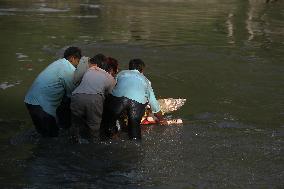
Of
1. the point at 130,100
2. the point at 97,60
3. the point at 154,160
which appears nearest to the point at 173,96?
the point at 130,100

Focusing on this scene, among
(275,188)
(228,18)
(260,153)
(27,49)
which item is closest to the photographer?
(275,188)

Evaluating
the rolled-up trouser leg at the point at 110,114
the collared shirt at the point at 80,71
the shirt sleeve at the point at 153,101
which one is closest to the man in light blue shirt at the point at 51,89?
the collared shirt at the point at 80,71

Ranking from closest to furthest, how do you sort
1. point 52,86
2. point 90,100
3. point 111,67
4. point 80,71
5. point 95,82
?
point 90,100 < point 95,82 < point 52,86 < point 80,71 < point 111,67

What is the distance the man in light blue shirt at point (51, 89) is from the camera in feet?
33.4

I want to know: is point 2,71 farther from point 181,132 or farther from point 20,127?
point 181,132

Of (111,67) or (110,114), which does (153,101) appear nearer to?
(110,114)

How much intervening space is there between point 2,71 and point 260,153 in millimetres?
10533

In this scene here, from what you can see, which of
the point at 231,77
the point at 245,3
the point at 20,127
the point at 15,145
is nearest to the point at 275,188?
the point at 15,145

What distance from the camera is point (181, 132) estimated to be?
1175 centimetres

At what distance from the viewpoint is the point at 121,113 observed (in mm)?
10445

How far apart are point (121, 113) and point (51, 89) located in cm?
131

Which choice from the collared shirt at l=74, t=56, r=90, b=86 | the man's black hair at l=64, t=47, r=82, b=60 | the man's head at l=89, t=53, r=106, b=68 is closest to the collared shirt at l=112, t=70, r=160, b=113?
the man's head at l=89, t=53, r=106, b=68

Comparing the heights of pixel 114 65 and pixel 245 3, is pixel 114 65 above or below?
above

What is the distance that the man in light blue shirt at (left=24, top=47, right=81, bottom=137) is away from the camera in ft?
33.4
